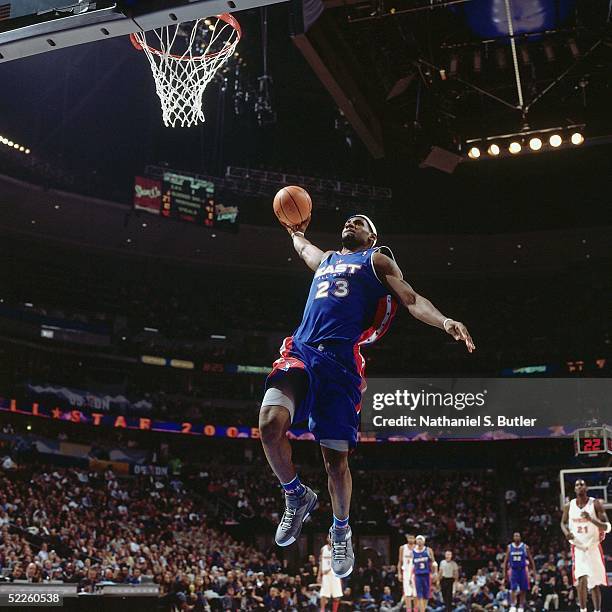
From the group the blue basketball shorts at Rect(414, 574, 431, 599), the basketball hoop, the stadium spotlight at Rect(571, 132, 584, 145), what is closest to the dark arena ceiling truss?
the stadium spotlight at Rect(571, 132, 584, 145)

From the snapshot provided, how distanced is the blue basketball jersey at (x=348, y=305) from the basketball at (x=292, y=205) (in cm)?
77

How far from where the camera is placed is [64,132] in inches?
1051

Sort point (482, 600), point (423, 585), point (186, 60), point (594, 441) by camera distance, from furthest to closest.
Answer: point (482, 600) → point (423, 585) → point (594, 441) → point (186, 60)

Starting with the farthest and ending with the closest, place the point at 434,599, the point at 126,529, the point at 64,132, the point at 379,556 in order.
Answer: the point at 64,132 → the point at 379,556 → the point at 126,529 → the point at 434,599

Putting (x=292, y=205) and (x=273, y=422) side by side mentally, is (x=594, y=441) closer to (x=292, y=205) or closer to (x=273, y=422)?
(x=292, y=205)

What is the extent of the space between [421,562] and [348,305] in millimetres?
10288

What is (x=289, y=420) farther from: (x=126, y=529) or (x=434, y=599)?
(x=126, y=529)

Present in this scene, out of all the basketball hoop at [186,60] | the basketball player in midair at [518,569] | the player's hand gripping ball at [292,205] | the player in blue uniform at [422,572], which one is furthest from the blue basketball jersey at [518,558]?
the player's hand gripping ball at [292,205]

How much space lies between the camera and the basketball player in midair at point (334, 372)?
4527 millimetres

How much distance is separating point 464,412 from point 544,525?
6474 mm

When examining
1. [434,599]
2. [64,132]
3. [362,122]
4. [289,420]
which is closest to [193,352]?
[64,132]

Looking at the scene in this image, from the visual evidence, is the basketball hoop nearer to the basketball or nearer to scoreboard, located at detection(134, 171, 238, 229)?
the basketball

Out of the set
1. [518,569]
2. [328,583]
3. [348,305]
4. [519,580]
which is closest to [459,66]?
[348,305]

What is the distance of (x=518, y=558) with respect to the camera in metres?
15.0
